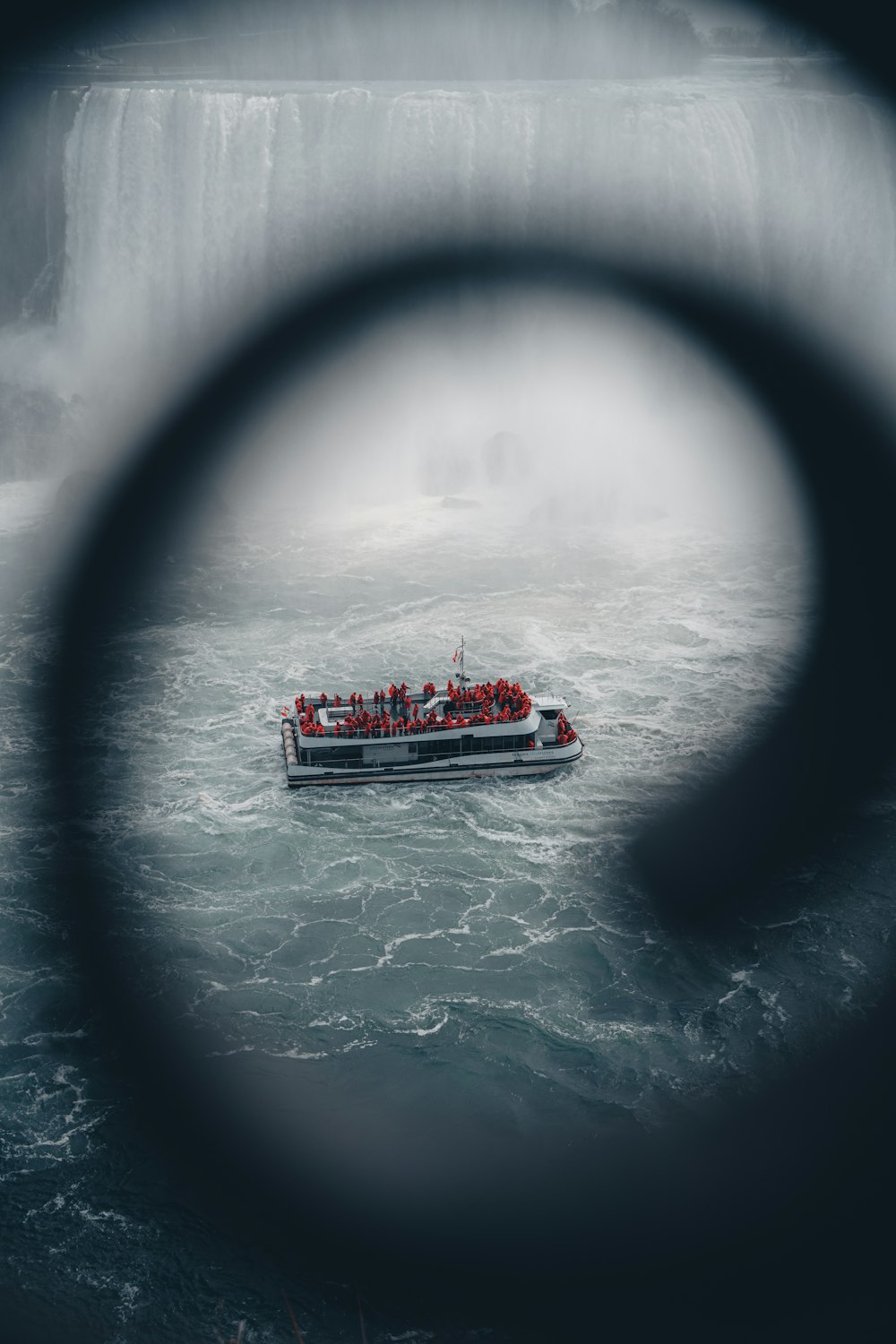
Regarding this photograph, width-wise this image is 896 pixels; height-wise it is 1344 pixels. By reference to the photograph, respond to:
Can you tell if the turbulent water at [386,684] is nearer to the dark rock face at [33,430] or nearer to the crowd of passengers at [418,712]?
the dark rock face at [33,430]

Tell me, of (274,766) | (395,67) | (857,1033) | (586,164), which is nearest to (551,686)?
(274,766)

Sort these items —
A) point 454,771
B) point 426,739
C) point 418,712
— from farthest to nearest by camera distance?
point 418,712 → point 454,771 → point 426,739

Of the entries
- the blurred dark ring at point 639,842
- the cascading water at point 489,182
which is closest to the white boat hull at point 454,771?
the blurred dark ring at point 639,842

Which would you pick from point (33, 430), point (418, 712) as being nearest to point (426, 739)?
point (418, 712)

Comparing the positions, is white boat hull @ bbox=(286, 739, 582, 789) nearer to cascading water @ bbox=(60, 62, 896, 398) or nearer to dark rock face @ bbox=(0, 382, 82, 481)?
dark rock face @ bbox=(0, 382, 82, 481)

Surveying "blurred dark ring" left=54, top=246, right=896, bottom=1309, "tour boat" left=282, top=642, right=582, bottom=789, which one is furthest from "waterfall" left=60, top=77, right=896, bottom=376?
"tour boat" left=282, top=642, right=582, bottom=789

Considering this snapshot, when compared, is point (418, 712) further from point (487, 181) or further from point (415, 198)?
point (487, 181)
